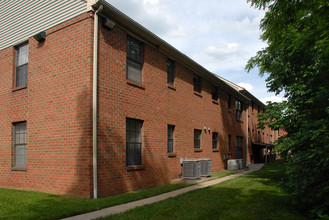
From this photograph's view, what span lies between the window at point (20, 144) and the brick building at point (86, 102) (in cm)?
4

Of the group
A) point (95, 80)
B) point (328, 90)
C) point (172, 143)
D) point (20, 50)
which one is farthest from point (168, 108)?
point (328, 90)

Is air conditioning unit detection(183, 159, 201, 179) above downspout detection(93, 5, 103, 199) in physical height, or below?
below

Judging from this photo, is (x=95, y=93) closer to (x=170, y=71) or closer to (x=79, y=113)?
(x=79, y=113)

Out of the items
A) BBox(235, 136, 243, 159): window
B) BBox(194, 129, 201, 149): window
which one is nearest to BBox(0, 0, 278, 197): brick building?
BBox(194, 129, 201, 149): window

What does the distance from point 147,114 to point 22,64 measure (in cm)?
543

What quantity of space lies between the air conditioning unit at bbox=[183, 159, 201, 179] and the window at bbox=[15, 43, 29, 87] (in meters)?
7.67

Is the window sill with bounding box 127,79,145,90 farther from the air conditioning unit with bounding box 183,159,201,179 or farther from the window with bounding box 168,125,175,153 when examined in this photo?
the air conditioning unit with bounding box 183,159,201,179

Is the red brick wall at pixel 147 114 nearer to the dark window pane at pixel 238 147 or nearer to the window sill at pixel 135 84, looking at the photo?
the window sill at pixel 135 84

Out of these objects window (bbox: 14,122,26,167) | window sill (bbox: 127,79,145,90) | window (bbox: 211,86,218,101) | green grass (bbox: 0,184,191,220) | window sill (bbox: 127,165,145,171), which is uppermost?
Result: window (bbox: 211,86,218,101)

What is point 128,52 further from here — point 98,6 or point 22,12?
point 22,12

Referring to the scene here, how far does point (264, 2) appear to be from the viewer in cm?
900

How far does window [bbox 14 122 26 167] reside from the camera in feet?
34.5

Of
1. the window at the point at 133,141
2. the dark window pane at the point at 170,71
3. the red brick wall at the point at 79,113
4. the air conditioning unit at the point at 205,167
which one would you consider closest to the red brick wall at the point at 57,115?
the red brick wall at the point at 79,113

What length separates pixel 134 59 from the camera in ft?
35.4
